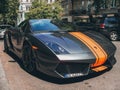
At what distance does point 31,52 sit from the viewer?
584 centimetres

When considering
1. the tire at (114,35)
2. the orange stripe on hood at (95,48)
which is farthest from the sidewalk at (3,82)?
the tire at (114,35)

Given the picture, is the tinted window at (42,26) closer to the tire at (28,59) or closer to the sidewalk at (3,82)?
the tire at (28,59)

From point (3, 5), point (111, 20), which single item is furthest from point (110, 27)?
point (3, 5)

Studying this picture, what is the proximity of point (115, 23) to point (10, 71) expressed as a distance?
10.2 metres

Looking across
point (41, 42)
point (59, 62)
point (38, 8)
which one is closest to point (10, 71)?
point (41, 42)

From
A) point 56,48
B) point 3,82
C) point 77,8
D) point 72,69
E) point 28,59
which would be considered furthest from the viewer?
point 77,8

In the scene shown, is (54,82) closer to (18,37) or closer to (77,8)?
(18,37)

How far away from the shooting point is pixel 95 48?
17.7 ft

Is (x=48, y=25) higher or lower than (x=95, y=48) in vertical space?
higher

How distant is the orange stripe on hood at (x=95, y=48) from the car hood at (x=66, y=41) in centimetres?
11

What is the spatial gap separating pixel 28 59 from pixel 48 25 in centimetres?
97

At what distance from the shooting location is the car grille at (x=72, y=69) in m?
4.97

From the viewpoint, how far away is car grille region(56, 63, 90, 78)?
4.97m

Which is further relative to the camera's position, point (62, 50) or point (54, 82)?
point (54, 82)
